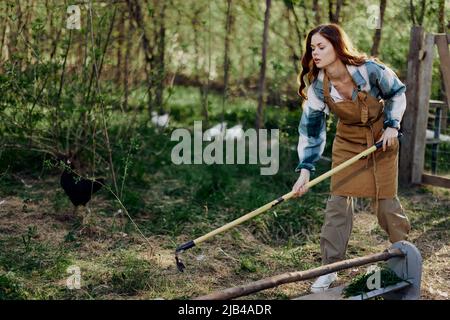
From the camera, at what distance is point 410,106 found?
21.1 feet

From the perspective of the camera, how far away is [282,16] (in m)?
Answer: 7.96

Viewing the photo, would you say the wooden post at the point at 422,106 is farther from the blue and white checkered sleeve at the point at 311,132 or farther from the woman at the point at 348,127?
the blue and white checkered sleeve at the point at 311,132

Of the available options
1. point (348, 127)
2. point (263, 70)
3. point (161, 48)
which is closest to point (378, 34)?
point (263, 70)

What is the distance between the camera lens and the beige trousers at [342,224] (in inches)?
169

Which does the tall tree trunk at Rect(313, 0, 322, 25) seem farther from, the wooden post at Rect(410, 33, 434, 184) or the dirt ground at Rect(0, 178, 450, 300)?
the dirt ground at Rect(0, 178, 450, 300)

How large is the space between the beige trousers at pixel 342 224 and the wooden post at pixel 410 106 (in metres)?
2.25

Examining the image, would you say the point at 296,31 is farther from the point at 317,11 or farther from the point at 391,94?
the point at 391,94

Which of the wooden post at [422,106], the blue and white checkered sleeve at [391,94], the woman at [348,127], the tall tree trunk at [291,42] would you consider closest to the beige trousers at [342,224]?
the woman at [348,127]

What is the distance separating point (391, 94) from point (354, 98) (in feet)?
0.72

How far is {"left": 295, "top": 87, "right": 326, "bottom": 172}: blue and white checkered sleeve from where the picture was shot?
4.32 meters

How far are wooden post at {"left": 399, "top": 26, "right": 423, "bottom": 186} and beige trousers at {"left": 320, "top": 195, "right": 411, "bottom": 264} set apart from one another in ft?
7.38

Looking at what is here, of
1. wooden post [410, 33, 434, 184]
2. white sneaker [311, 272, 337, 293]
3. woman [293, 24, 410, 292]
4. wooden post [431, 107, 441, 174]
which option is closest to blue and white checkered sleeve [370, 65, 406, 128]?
woman [293, 24, 410, 292]

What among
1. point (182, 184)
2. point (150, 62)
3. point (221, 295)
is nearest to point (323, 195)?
point (182, 184)

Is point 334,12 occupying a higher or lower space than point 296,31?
higher
